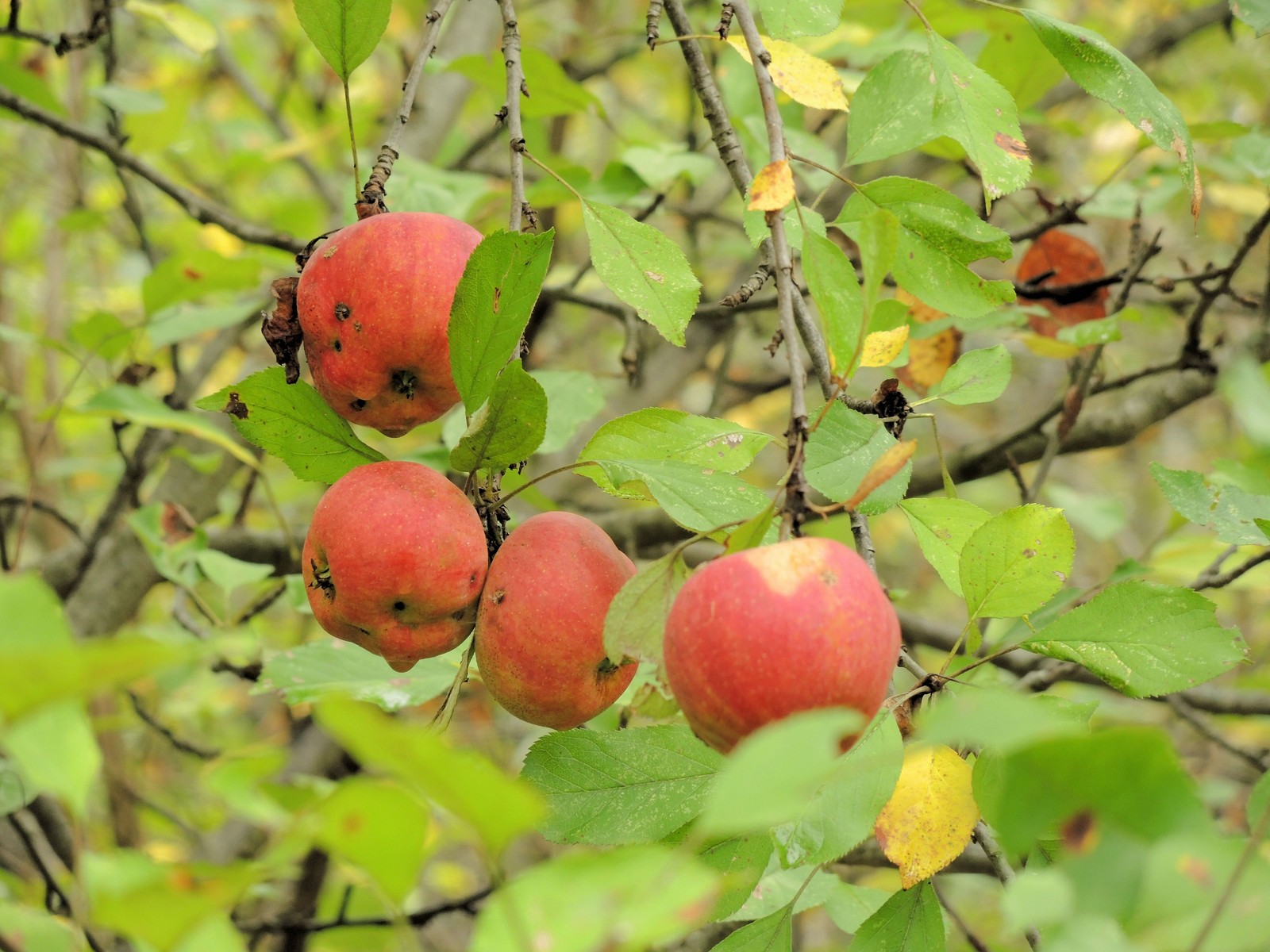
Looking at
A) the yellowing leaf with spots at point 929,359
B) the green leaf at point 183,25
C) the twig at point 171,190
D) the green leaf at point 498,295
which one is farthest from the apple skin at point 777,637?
the green leaf at point 183,25

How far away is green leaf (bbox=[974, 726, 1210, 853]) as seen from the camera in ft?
1.39

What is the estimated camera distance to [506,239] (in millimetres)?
708

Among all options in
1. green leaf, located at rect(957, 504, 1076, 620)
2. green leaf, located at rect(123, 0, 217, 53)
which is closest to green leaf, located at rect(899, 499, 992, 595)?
green leaf, located at rect(957, 504, 1076, 620)

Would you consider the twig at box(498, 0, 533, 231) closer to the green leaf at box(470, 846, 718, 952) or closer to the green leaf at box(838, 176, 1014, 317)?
the green leaf at box(838, 176, 1014, 317)

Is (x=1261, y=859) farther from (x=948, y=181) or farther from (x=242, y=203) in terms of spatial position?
(x=242, y=203)

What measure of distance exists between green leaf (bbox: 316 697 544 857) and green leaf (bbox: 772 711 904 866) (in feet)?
1.40

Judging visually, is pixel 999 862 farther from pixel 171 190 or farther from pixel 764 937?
pixel 171 190

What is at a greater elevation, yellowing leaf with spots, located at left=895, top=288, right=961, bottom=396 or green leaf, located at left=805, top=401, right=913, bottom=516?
green leaf, located at left=805, top=401, right=913, bottom=516

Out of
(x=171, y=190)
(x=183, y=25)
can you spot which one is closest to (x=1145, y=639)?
(x=171, y=190)

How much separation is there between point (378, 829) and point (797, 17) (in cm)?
70

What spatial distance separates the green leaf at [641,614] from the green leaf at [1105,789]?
27 cm

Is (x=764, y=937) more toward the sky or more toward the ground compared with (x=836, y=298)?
more toward the ground

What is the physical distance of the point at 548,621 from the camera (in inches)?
29.0

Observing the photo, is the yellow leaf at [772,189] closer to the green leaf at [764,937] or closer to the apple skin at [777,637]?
the apple skin at [777,637]
